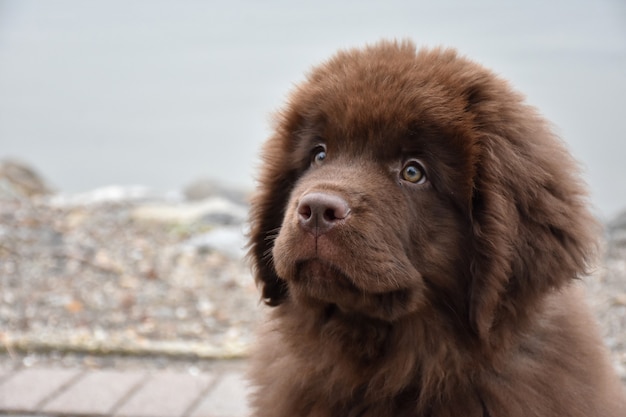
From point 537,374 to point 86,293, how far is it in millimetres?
3737

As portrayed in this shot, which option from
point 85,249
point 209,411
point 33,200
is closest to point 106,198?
point 33,200

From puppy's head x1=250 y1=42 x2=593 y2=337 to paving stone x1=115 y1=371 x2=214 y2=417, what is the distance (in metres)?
1.57

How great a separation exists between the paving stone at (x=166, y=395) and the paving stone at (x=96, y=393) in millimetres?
71

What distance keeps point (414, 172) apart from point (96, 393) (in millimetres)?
2307

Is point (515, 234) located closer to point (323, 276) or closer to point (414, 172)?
point (414, 172)

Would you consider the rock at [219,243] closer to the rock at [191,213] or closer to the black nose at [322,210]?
the rock at [191,213]

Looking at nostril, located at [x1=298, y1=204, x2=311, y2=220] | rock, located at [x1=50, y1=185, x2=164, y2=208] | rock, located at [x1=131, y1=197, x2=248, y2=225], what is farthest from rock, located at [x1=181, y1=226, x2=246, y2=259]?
nostril, located at [x1=298, y1=204, x2=311, y2=220]

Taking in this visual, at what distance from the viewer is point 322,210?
2.46m

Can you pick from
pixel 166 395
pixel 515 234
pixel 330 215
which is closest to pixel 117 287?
pixel 166 395

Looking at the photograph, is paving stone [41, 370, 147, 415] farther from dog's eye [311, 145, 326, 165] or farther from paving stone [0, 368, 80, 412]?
dog's eye [311, 145, 326, 165]

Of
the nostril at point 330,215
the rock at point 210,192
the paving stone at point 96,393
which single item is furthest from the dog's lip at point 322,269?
the rock at point 210,192

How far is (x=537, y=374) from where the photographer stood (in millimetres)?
2678

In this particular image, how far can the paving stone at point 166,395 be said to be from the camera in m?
4.02

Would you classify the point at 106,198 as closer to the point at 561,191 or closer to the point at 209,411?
the point at 209,411
